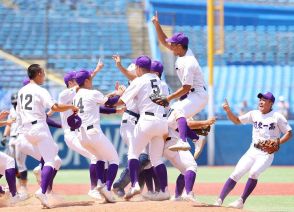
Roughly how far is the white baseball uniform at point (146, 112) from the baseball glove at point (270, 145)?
4.53 feet

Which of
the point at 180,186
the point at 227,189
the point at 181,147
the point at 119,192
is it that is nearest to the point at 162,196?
the point at 180,186

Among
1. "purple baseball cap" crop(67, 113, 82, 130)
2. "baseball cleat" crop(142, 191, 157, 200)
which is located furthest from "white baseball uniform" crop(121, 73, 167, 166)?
"baseball cleat" crop(142, 191, 157, 200)

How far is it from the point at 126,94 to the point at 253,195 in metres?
4.62

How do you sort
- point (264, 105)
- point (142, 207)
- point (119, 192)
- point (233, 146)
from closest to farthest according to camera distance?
point (142, 207)
point (264, 105)
point (119, 192)
point (233, 146)

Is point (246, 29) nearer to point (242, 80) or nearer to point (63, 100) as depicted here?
point (242, 80)

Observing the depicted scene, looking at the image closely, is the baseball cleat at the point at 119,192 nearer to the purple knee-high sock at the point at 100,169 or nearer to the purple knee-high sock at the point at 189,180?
the purple knee-high sock at the point at 100,169

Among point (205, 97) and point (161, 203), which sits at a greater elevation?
point (205, 97)

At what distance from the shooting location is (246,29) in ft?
96.2

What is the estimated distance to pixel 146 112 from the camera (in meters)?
10.8

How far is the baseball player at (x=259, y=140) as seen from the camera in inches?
440

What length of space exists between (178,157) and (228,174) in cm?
961

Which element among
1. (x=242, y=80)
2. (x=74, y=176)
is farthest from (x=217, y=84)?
(x=74, y=176)

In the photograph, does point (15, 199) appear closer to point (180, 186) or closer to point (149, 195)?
point (149, 195)

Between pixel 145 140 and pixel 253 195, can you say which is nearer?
pixel 145 140
